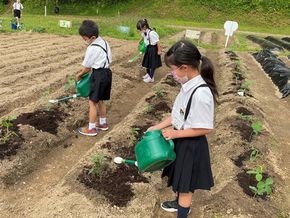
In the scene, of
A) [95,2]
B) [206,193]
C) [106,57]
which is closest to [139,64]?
[106,57]

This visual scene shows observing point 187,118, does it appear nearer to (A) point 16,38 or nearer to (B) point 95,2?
(A) point 16,38

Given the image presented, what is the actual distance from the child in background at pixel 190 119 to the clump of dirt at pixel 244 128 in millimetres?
2407

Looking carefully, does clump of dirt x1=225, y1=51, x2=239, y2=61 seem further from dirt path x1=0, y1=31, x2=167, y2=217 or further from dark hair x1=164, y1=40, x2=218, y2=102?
dark hair x1=164, y1=40, x2=218, y2=102

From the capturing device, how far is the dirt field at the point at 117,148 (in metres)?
3.63

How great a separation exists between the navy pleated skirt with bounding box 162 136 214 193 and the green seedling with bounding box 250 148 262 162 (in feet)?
5.72

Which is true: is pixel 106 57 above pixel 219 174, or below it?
above

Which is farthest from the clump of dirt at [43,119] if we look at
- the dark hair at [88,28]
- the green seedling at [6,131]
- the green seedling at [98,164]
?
the dark hair at [88,28]

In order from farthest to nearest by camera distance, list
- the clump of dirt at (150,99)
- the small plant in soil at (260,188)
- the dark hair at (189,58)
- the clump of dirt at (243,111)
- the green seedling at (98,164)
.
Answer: the clump of dirt at (150,99), the clump of dirt at (243,111), the green seedling at (98,164), the small plant in soil at (260,188), the dark hair at (189,58)

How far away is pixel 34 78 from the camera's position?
7.67 meters

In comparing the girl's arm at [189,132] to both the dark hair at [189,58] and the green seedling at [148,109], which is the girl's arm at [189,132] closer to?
the dark hair at [189,58]

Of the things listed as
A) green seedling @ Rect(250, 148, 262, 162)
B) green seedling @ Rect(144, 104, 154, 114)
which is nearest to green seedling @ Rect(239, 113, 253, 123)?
green seedling @ Rect(250, 148, 262, 162)

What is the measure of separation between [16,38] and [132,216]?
36.0 ft

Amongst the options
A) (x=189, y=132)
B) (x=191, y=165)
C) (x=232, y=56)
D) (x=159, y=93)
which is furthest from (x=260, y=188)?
(x=232, y=56)

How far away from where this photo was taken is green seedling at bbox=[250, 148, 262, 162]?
4.52 meters
